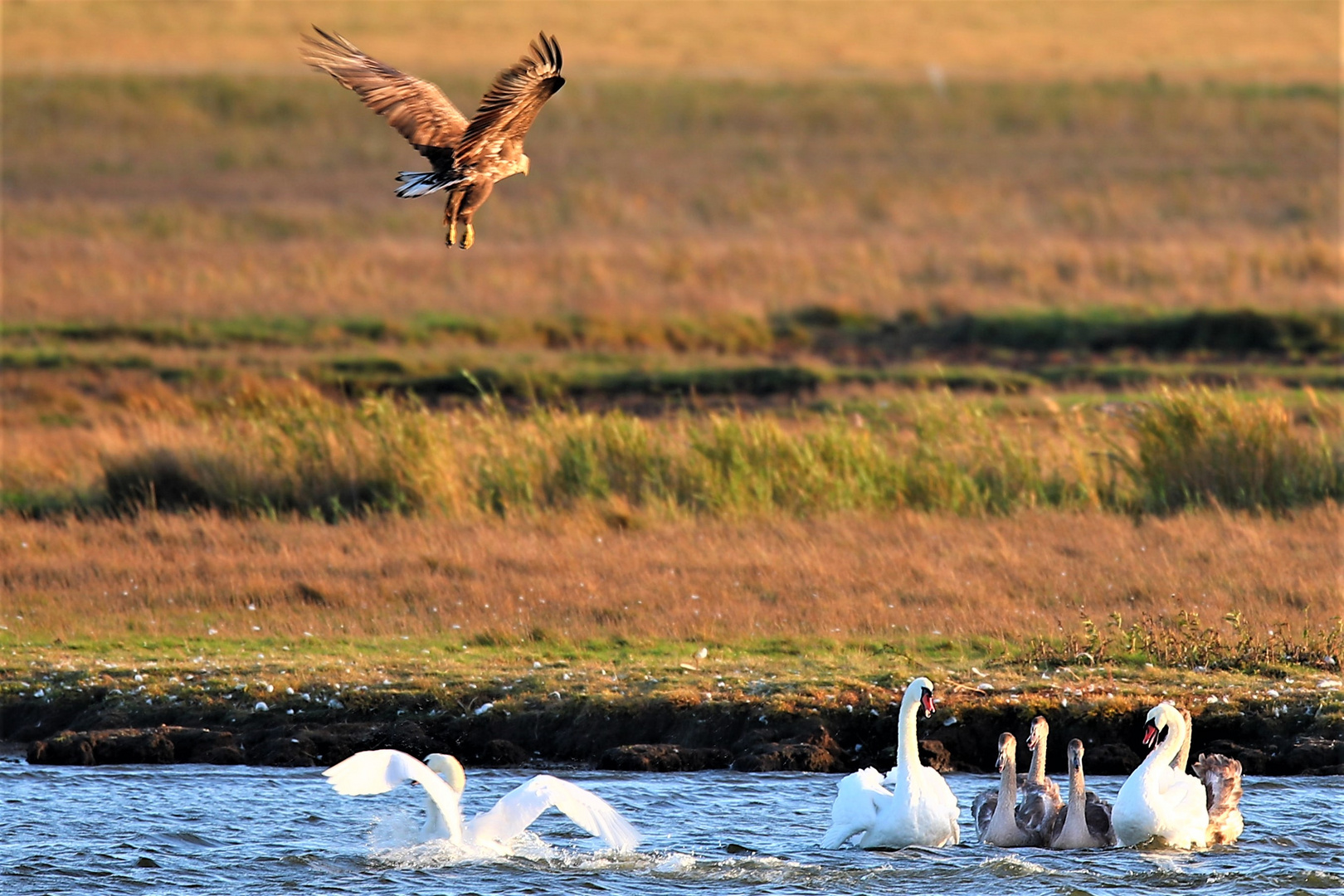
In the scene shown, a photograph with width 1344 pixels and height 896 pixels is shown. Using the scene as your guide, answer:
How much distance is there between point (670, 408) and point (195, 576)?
10.2 m

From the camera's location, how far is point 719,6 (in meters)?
108

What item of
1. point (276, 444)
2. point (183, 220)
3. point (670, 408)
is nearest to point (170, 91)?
point (183, 220)

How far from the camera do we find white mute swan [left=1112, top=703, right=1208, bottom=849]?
8.66 metres

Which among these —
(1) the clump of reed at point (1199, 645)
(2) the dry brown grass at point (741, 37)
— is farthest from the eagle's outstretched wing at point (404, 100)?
(2) the dry brown grass at point (741, 37)

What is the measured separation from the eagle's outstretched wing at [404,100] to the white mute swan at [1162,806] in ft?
14.8

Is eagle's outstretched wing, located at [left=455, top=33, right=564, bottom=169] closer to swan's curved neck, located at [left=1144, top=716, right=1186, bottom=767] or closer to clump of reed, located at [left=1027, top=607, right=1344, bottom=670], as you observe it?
swan's curved neck, located at [left=1144, top=716, right=1186, bottom=767]

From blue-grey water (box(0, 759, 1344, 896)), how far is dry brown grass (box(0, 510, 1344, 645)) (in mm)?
2613

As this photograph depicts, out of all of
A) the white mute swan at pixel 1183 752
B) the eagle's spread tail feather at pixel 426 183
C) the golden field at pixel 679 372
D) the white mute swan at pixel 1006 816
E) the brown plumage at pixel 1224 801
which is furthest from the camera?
the golden field at pixel 679 372

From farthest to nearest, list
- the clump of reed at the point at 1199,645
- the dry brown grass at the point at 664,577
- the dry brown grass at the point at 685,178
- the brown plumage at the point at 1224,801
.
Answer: the dry brown grass at the point at 685,178 < the dry brown grass at the point at 664,577 < the clump of reed at the point at 1199,645 < the brown plumage at the point at 1224,801

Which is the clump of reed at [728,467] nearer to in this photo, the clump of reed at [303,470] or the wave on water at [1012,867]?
the clump of reed at [303,470]

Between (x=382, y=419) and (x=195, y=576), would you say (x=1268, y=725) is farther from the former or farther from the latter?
(x=382, y=419)

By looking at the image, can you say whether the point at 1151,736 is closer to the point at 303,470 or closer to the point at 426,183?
the point at 426,183

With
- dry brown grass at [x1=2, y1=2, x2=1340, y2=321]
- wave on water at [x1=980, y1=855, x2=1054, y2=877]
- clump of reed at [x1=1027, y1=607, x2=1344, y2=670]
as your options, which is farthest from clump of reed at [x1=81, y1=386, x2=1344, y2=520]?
dry brown grass at [x1=2, y1=2, x2=1340, y2=321]

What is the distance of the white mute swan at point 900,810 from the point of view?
859 cm
